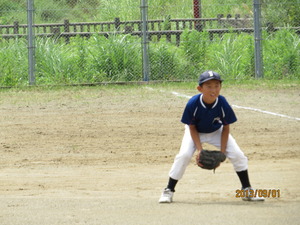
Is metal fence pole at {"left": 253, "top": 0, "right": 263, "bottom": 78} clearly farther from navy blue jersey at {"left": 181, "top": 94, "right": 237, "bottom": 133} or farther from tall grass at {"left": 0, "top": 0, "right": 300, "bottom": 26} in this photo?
navy blue jersey at {"left": 181, "top": 94, "right": 237, "bottom": 133}

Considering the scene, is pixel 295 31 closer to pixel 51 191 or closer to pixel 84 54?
pixel 84 54

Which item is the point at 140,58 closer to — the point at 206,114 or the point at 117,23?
the point at 117,23

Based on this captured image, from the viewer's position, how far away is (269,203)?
21.1ft

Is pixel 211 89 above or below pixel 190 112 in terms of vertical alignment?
above

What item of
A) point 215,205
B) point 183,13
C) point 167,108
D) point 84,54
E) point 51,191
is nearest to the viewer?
point 215,205

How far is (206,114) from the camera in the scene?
259 inches

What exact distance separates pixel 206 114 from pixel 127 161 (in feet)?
8.89

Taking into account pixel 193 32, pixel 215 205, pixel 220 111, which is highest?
pixel 193 32

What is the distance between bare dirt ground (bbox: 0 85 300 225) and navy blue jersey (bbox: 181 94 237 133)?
0.72 meters

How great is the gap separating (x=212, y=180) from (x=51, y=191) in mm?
1695

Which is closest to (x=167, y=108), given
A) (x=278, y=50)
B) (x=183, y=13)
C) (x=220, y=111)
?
(x=278, y=50)
